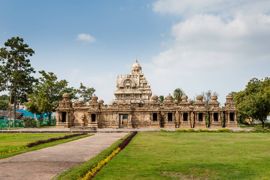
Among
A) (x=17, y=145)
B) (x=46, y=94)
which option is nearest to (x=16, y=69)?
(x=46, y=94)

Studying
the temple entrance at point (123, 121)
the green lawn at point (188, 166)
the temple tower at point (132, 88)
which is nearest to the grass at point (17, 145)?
the green lawn at point (188, 166)

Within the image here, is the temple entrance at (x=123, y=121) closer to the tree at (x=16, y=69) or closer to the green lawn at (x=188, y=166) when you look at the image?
the tree at (x=16, y=69)

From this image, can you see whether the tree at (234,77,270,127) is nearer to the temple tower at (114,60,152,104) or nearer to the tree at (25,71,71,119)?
the temple tower at (114,60,152,104)

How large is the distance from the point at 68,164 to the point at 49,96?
5497 centimetres

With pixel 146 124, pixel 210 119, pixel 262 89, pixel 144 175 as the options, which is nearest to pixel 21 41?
pixel 146 124

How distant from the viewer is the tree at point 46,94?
2501 inches

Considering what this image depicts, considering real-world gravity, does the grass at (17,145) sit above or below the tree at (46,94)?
below

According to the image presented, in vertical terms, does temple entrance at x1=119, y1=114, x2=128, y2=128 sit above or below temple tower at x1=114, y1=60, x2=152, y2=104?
below

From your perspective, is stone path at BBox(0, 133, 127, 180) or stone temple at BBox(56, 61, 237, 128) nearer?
stone path at BBox(0, 133, 127, 180)

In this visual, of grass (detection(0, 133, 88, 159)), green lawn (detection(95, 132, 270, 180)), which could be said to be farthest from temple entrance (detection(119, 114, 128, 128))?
green lawn (detection(95, 132, 270, 180))

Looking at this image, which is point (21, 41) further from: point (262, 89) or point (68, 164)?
point (68, 164)

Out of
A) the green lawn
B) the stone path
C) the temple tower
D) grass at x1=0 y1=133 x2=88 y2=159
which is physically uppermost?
the temple tower

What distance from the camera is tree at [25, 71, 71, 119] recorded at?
63531 millimetres

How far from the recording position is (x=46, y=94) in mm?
67125
